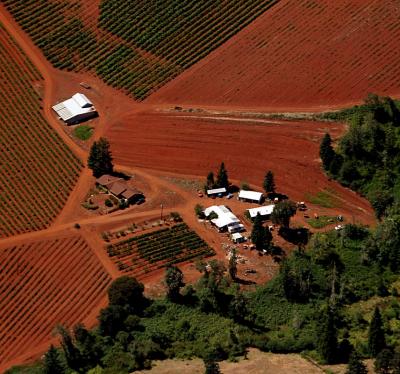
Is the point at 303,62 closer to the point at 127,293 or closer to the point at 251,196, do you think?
the point at 251,196

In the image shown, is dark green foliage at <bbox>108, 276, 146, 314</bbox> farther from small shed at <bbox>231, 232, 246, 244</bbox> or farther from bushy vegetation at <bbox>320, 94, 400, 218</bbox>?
bushy vegetation at <bbox>320, 94, 400, 218</bbox>

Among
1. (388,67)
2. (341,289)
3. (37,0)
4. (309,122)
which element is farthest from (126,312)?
(37,0)

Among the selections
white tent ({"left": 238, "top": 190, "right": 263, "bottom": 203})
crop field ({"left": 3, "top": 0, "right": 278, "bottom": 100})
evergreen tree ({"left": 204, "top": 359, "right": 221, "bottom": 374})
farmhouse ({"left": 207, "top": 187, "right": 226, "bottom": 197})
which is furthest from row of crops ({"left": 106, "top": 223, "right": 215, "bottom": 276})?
crop field ({"left": 3, "top": 0, "right": 278, "bottom": 100})

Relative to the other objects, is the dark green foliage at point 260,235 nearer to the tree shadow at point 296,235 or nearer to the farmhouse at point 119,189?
the tree shadow at point 296,235

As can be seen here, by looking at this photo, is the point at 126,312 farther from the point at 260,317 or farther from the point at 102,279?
the point at 260,317

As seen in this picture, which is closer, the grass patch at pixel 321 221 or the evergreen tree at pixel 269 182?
the grass patch at pixel 321 221

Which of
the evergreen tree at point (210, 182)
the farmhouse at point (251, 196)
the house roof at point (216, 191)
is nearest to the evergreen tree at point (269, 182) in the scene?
the farmhouse at point (251, 196)
